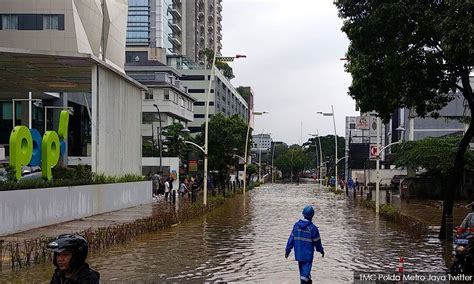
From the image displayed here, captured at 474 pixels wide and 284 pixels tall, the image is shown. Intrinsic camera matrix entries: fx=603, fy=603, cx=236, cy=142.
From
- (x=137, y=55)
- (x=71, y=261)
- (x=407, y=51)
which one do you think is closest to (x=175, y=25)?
(x=137, y=55)

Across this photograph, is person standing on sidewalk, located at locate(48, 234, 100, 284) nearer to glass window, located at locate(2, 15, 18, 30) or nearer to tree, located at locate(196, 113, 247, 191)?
glass window, located at locate(2, 15, 18, 30)

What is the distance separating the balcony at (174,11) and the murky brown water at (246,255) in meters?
79.8

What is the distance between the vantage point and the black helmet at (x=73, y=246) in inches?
173

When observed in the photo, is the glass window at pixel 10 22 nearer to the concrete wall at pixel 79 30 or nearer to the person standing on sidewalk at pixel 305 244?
the concrete wall at pixel 79 30

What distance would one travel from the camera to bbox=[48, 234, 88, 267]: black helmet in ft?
14.4

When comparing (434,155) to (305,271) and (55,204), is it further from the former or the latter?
(305,271)

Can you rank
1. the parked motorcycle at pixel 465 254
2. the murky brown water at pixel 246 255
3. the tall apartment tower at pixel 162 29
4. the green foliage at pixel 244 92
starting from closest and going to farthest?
the parked motorcycle at pixel 465 254, the murky brown water at pixel 246 255, the tall apartment tower at pixel 162 29, the green foliage at pixel 244 92

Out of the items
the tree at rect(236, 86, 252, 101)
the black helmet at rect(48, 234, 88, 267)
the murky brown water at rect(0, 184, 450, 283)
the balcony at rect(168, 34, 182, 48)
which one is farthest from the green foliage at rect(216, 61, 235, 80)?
the black helmet at rect(48, 234, 88, 267)

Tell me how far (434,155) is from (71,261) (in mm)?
42366

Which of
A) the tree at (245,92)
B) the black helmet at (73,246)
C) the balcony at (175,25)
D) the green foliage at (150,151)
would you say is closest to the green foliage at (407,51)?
the black helmet at (73,246)

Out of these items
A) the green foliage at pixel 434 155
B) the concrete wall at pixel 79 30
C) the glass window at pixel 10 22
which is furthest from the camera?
the glass window at pixel 10 22

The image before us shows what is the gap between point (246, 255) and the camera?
1520 centimetres

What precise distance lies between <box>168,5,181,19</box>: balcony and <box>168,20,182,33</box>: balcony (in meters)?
1.14

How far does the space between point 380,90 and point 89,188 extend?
43.7 ft
